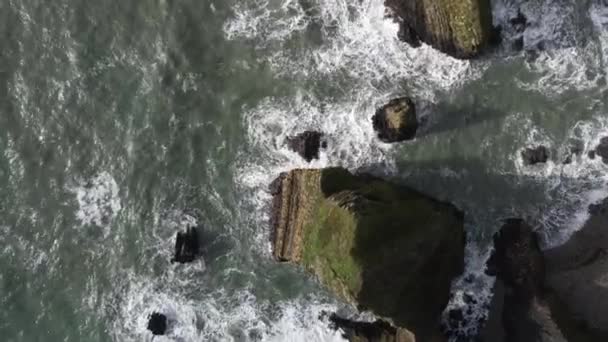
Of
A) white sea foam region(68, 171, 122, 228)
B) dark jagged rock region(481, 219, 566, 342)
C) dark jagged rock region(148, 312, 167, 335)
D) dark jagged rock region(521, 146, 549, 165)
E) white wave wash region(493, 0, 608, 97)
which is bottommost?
dark jagged rock region(148, 312, 167, 335)

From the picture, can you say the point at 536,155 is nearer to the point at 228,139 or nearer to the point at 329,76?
the point at 329,76

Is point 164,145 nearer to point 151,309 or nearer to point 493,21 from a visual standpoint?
point 151,309

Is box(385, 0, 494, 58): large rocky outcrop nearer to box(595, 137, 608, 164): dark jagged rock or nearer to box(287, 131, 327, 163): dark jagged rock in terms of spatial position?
box(287, 131, 327, 163): dark jagged rock

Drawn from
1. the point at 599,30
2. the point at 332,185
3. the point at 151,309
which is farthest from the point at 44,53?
the point at 599,30

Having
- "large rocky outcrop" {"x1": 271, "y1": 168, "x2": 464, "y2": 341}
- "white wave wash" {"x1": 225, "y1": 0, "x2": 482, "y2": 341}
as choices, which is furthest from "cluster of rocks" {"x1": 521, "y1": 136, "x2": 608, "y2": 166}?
"white wave wash" {"x1": 225, "y1": 0, "x2": 482, "y2": 341}

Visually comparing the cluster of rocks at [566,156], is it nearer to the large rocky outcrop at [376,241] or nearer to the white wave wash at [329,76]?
the large rocky outcrop at [376,241]

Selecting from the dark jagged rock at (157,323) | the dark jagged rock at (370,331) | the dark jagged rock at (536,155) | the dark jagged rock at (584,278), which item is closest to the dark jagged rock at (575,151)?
the dark jagged rock at (536,155)

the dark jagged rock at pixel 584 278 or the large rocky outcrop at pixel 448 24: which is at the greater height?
the large rocky outcrop at pixel 448 24
